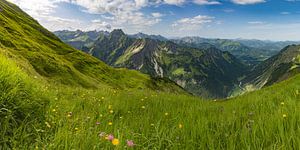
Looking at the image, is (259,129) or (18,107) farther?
(18,107)

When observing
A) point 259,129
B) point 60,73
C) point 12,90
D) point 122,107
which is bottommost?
point 60,73

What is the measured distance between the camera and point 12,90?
480 cm

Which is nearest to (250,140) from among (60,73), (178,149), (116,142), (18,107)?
(178,149)

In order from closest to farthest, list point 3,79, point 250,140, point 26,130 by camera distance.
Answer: point 250,140, point 26,130, point 3,79

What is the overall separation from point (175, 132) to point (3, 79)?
3.15 metres

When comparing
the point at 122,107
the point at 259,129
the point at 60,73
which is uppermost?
the point at 259,129

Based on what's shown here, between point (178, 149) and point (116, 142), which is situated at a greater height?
point (116, 142)

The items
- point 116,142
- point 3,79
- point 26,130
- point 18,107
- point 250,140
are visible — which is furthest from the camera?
point 3,79

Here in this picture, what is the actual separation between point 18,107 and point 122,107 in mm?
3263

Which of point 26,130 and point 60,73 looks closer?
point 26,130

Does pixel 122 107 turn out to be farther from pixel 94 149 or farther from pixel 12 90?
pixel 94 149

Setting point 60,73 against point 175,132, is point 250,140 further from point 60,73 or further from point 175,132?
point 60,73

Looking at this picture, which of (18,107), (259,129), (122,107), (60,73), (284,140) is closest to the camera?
(284,140)

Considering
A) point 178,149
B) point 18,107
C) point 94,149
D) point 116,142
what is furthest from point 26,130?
point 178,149
